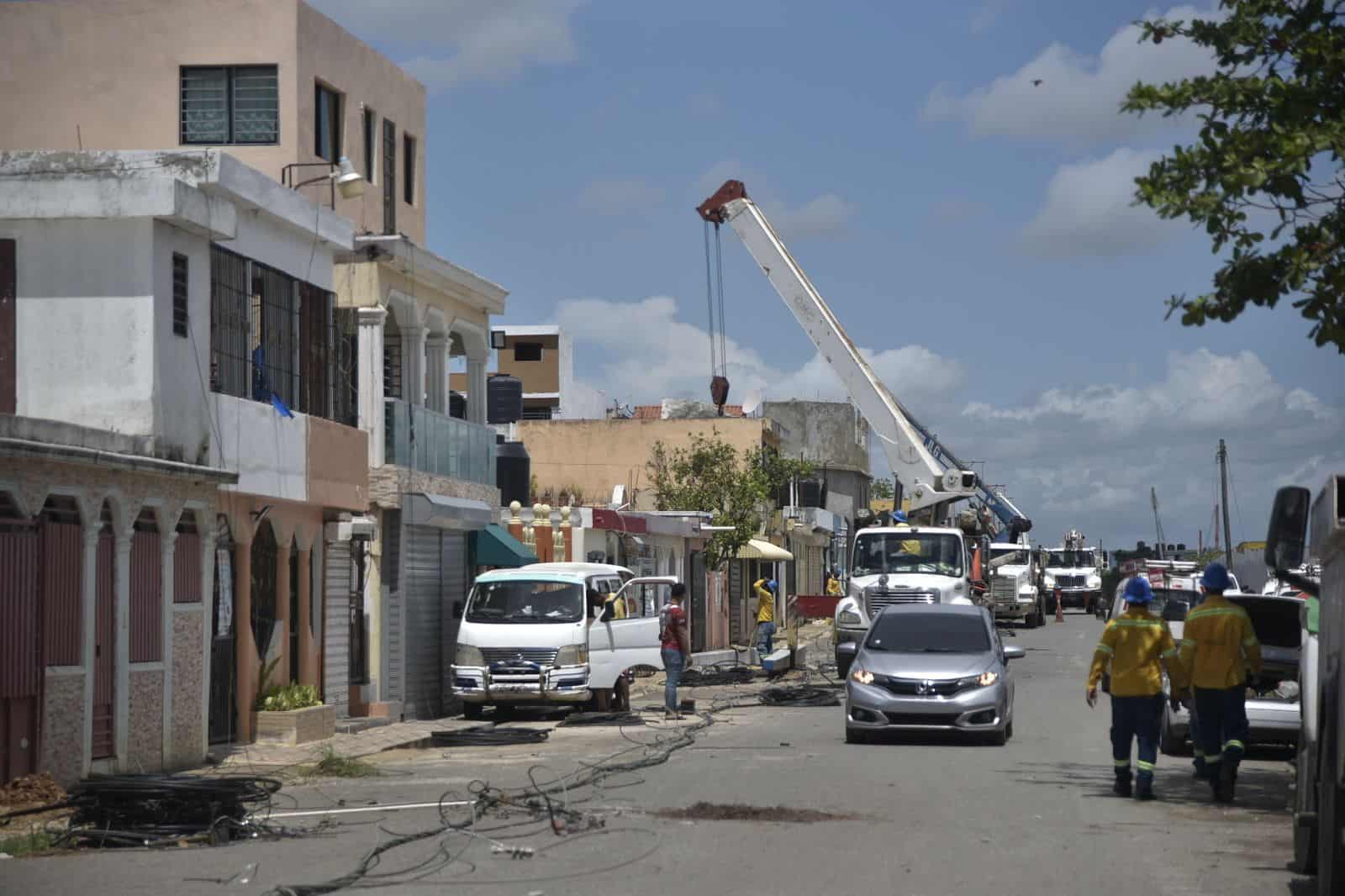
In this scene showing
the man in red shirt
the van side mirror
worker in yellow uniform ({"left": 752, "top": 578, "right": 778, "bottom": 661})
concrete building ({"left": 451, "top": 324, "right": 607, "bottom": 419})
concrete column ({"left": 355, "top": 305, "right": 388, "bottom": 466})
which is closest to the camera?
the van side mirror

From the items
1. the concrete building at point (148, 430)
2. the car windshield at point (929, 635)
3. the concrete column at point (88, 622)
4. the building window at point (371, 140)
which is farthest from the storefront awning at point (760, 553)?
the concrete column at point (88, 622)

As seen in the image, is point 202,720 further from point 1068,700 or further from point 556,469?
point 556,469

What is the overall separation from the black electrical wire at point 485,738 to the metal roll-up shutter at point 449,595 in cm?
580

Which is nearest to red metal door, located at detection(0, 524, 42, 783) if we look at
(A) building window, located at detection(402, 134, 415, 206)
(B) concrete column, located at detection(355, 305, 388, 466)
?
(B) concrete column, located at detection(355, 305, 388, 466)

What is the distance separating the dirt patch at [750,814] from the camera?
1322cm

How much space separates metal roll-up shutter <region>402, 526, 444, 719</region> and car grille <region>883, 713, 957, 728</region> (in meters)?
9.72

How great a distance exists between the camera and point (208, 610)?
19594 mm

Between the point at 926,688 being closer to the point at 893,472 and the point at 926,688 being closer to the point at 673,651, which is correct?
the point at 673,651

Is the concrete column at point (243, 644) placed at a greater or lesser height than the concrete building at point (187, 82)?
lesser

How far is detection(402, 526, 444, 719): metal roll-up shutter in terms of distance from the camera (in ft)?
90.0

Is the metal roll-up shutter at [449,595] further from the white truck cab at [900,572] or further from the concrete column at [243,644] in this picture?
the white truck cab at [900,572]

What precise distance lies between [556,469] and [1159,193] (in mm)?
50731

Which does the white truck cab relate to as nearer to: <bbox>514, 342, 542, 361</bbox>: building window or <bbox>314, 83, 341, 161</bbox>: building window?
<bbox>314, 83, 341, 161</bbox>: building window

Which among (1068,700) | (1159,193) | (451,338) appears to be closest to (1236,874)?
(1159,193)
